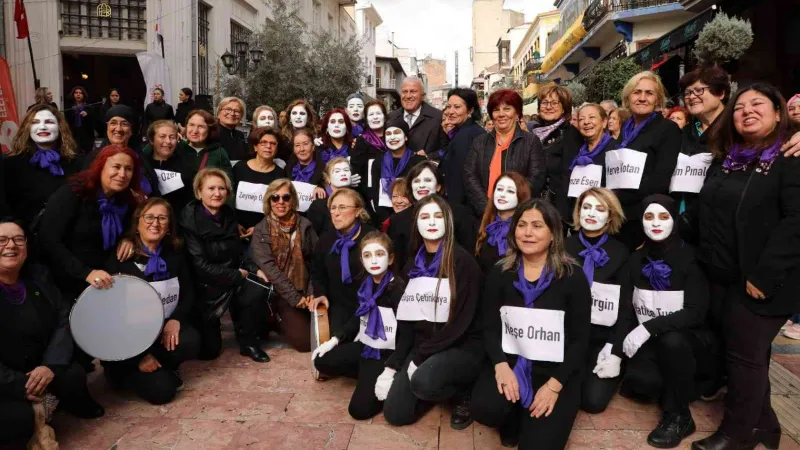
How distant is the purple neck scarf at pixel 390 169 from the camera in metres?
5.54

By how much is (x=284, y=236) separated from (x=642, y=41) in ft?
66.9

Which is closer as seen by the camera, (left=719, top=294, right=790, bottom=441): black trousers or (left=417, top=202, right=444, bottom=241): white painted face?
Answer: (left=719, top=294, right=790, bottom=441): black trousers

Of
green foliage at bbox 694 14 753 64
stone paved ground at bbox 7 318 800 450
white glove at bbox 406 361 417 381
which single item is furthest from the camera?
green foliage at bbox 694 14 753 64

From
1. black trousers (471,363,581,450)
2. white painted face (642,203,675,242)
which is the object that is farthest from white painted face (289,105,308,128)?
white painted face (642,203,675,242)

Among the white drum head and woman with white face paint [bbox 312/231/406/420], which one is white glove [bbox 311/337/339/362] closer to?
woman with white face paint [bbox 312/231/406/420]

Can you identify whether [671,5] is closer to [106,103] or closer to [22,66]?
[106,103]

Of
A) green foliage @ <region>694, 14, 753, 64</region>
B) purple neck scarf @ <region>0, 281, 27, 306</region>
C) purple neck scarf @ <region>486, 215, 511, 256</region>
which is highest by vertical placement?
green foliage @ <region>694, 14, 753, 64</region>

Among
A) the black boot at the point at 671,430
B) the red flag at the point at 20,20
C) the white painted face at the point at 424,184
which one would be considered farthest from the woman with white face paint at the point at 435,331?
the red flag at the point at 20,20

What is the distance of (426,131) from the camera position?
6.38 metres

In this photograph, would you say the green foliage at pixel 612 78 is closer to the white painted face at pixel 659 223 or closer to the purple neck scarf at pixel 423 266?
the white painted face at pixel 659 223

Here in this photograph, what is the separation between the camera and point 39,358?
3664mm

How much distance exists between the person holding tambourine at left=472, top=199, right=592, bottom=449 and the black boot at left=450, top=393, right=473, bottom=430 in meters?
0.26

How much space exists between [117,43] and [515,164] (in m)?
13.9

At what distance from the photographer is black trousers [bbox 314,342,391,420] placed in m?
3.96
